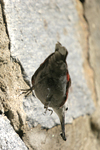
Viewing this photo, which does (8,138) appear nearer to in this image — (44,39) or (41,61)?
(41,61)

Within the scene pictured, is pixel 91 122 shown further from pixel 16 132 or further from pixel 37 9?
pixel 37 9

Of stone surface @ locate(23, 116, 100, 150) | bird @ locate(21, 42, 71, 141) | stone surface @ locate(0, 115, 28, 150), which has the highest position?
bird @ locate(21, 42, 71, 141)

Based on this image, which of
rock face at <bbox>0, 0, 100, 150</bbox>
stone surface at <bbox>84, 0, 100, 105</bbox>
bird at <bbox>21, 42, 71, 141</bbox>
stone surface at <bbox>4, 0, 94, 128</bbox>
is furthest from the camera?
stone surface at <bbox>84, 0, 100, 105</bbox>

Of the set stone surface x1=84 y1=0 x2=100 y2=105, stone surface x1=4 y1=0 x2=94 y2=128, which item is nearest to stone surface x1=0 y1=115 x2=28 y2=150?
stone surface x1=4 y1=0 x2=94 y2=128

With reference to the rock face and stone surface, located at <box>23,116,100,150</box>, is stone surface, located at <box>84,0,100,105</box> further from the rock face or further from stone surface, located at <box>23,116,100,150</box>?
stone surface, located at <box>23,116,100,150</box>

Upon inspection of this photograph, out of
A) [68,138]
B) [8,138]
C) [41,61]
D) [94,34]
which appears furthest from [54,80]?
[94,34]

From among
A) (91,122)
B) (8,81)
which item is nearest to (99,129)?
(91,122)

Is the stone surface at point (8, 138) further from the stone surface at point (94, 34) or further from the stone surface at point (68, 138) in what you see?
the stone surface at point (94, 34)

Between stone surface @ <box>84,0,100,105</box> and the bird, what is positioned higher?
the bird
